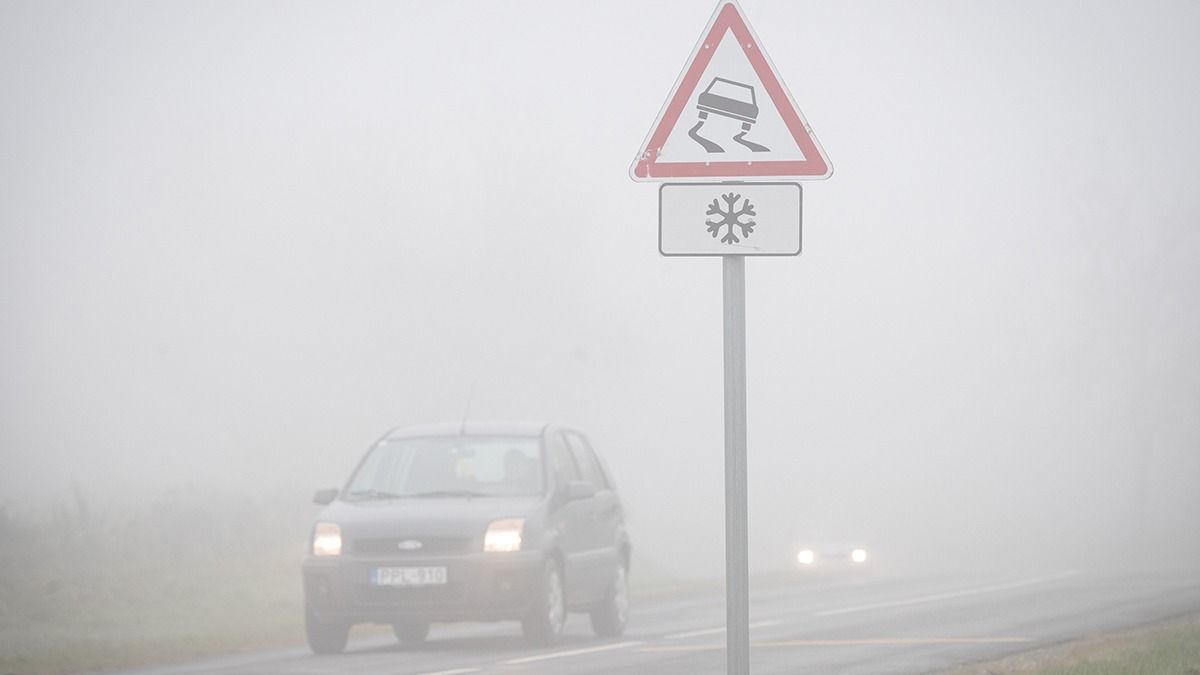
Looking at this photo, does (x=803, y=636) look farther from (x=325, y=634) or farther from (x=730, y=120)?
(x=730, y=120)

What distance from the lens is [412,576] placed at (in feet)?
52.4

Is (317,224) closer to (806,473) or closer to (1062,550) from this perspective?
(806,473)

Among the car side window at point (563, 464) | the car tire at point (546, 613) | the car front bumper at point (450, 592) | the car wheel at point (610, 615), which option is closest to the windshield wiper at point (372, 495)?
the car front bumper at point (450, 592)

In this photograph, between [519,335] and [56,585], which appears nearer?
[56,585]

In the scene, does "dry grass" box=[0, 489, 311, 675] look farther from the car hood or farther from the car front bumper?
the car hood

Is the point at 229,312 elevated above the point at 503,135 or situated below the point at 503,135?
below

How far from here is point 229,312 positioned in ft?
257

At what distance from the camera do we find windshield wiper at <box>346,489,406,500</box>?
55.9ft

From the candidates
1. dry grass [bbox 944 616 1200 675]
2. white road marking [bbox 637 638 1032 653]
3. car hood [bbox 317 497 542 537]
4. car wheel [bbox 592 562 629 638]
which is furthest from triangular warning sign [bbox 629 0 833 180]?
car wheel [bbox 592 562 629 638]

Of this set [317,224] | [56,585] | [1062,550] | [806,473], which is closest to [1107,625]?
[56,585]

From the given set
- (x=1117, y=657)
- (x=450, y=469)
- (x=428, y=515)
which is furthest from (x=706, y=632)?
(x=1117, y=657)

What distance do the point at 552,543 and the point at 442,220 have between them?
74.5 meters

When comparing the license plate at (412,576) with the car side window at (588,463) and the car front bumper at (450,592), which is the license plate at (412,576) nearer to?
the car front bumper at (450,592)

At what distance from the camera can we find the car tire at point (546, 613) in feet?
52.9
